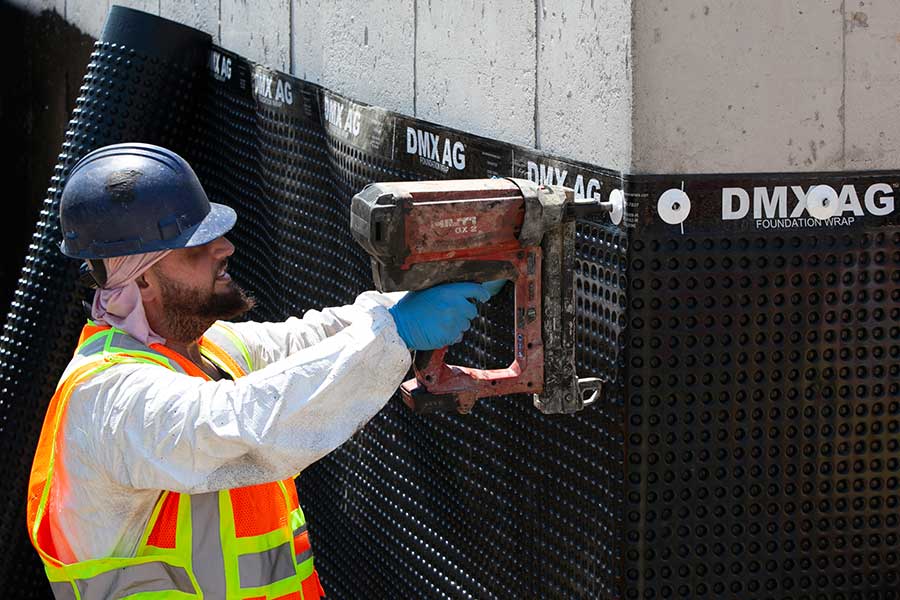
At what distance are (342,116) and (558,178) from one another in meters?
1.42

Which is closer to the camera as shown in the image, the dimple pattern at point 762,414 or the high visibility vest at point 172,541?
the high visibility vest at point 172,541

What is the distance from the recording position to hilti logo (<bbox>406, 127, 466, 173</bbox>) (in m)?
3.95

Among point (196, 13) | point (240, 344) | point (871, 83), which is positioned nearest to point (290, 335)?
point (240, 344)

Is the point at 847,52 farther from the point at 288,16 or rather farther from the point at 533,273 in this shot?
the point at 288,16

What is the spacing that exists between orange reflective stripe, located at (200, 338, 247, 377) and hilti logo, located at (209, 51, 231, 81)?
93.4 inches

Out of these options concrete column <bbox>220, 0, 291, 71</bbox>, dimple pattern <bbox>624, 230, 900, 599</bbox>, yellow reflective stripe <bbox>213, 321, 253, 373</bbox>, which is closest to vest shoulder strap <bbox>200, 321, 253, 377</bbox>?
yellow reflective stripe <bbox>213, 321, 253, 373</bbox>

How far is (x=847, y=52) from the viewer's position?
326 centimetres

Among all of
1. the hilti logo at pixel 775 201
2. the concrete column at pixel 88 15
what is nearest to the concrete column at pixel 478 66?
the hilti logo at pixel 775 201

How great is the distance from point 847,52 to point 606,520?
1.35 metres

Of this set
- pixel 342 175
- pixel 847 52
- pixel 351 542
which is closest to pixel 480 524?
pixel 351 542

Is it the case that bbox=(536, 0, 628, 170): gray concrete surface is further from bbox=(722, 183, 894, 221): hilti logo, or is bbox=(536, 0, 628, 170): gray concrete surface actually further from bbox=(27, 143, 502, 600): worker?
bbox=(27, 143, 502, 600): worker

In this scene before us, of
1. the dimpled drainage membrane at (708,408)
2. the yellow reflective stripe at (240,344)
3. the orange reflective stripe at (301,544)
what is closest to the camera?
the dimpled drainage membrane at (708,408)

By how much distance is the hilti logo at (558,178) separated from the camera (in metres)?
3.35

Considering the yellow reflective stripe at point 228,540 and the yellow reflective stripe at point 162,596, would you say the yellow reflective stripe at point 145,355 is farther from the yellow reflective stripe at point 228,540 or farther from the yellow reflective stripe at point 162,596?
the yellow reflective stripe at point 162,596
